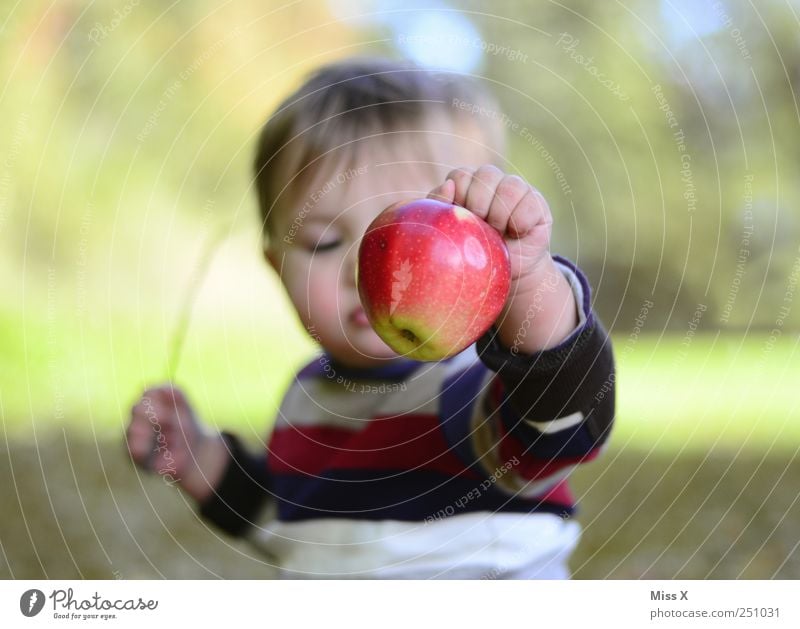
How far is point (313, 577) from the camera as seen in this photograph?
2.54 feet

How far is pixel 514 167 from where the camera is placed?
0.91m

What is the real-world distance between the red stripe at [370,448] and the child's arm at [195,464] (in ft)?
0.12

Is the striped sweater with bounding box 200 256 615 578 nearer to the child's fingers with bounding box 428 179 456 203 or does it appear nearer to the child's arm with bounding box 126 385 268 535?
the child's arm with bounding box 126 385 268 535

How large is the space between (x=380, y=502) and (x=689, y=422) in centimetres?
65

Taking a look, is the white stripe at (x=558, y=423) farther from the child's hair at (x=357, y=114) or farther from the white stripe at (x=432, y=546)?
the child's hair at (x=357, y=114)

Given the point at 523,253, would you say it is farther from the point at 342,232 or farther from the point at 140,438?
the point at 140,438

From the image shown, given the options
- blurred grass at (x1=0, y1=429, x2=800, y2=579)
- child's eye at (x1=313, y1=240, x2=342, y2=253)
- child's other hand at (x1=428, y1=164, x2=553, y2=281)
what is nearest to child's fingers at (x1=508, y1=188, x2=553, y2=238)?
child's other hand at (x1=428, y1=164, x2=553, y2=281)

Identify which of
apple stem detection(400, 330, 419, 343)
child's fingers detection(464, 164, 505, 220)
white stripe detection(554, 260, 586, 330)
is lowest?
apple stem detection(400, 330, 419, 343)

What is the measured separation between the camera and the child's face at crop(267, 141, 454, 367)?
0.77 metres

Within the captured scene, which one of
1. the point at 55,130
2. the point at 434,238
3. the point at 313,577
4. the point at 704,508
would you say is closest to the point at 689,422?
the point at 704,508

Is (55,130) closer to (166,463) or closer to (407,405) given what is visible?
(166,463)

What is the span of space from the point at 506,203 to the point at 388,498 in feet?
1.03
